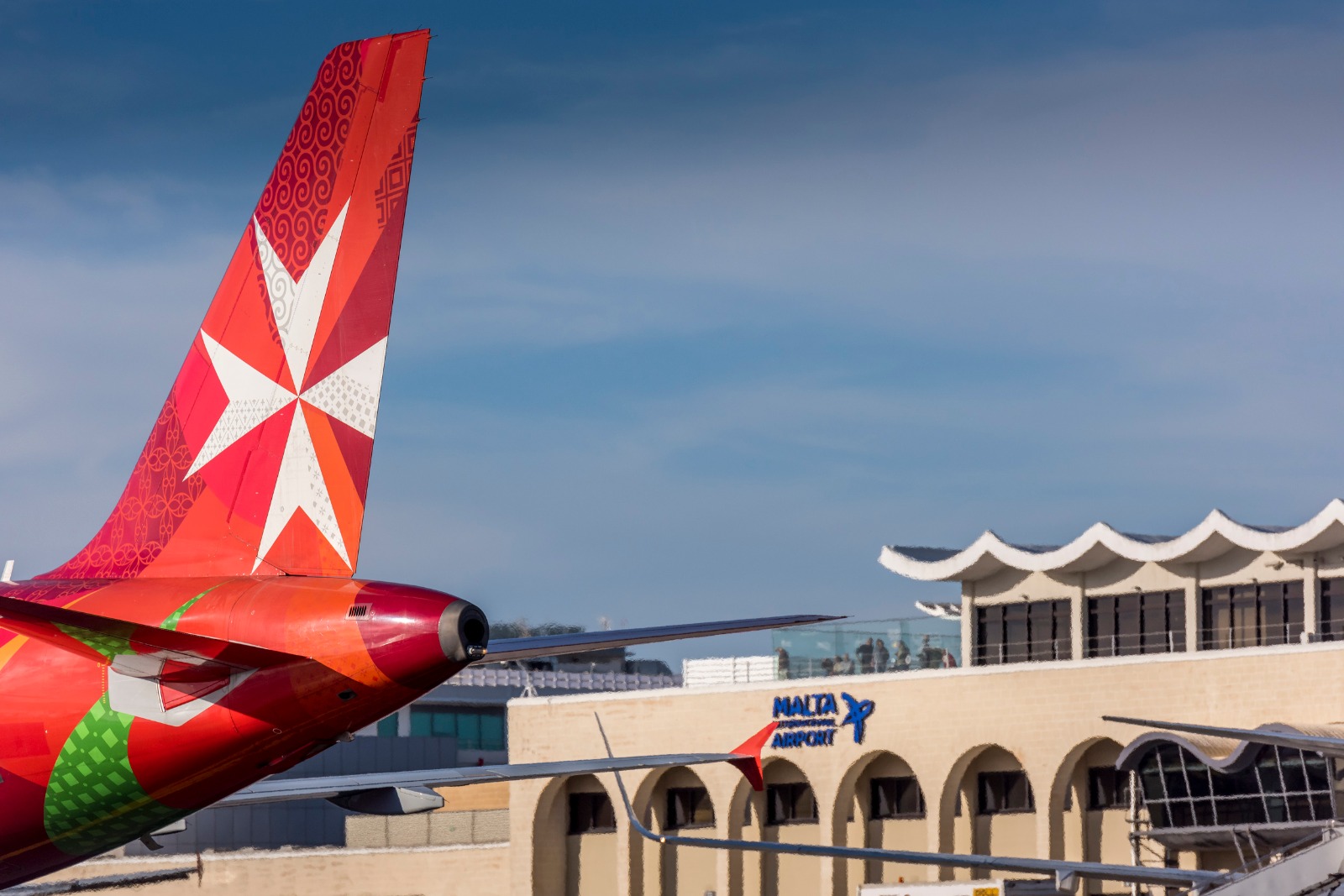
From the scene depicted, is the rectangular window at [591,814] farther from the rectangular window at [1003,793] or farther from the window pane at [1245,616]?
the window pane at [1245,616]

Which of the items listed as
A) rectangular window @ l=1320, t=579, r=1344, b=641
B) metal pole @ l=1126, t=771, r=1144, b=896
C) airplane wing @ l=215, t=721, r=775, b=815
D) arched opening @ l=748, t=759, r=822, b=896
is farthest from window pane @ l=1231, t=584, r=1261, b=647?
airplane wing @ l=215, t=721, r=775, b=815

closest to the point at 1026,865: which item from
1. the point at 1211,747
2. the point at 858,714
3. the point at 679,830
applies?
the point at 1211,747

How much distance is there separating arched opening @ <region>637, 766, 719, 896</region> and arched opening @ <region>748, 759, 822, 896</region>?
206cm

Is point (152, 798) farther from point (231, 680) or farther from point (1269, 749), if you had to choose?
point (1269, 749)

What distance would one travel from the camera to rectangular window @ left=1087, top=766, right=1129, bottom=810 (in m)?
58.8

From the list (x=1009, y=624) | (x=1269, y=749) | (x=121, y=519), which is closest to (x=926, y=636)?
(x=1009, y=624)

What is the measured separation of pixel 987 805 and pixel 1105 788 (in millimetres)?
4590

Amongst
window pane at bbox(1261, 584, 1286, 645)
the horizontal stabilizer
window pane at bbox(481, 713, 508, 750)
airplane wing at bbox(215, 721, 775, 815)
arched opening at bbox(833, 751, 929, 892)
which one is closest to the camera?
the horizontal stabilizer

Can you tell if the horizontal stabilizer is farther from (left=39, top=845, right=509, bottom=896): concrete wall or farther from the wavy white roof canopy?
(left=39, top=845, right=509, bottom=896): concrete wall

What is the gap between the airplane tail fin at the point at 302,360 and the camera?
14000 mm

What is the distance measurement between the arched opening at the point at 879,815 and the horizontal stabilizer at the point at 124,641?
174 ft

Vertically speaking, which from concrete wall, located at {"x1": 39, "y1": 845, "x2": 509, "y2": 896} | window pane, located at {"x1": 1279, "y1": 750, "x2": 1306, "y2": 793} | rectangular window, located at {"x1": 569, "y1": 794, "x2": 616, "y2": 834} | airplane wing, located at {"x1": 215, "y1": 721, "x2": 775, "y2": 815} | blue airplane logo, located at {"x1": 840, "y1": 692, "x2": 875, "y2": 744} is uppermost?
airplane wing, located at {"x1": 215, "y1": 721, "x2": 775, "y2": 815}

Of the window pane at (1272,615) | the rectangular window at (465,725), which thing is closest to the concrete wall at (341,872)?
the rectangular window at (465,725)

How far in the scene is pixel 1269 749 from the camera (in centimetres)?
5031
